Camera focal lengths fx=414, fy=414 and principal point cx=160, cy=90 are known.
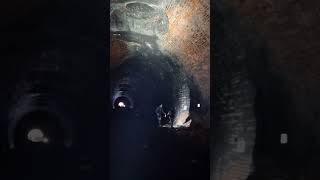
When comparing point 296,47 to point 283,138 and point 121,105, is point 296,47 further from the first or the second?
point 121,105

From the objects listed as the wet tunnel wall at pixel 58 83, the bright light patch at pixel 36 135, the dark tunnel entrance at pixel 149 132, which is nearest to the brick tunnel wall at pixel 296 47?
the wet tunnel wall at pixel 58 83

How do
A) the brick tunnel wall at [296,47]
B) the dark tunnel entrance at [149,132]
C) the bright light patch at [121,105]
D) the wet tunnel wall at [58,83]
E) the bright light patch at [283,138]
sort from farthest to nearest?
the bright light patch at [121,105] → the dark tunnel entrance at [149,132] → the wet tunnel wall at [58,83] → the bright light patch at [283,138] → the brick tunnel wall at [296,47]

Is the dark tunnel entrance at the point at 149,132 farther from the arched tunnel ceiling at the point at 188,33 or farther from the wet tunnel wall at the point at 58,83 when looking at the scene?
the wet tunnel wall at the point at 58,83

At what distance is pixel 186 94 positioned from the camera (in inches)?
578

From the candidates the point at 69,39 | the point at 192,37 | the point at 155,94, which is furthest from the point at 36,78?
the point at 155,94

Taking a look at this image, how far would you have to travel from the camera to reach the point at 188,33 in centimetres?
1312

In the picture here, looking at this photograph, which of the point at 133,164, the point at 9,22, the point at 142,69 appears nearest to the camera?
the point at 9,22

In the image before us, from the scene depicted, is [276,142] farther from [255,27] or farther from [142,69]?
[142,69]

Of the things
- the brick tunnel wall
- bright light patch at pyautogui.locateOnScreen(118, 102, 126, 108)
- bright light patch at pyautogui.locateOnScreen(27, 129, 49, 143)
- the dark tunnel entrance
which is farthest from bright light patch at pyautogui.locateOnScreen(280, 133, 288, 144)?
bright light patch at pyautogui.locateOnScreen(118, 102, 126, 108)

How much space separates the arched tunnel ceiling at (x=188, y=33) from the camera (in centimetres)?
1229

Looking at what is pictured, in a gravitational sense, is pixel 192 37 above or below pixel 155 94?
above

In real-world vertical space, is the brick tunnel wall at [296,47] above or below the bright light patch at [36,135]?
above

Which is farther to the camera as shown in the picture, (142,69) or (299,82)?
(142,69)

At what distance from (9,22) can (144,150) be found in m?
5.54
